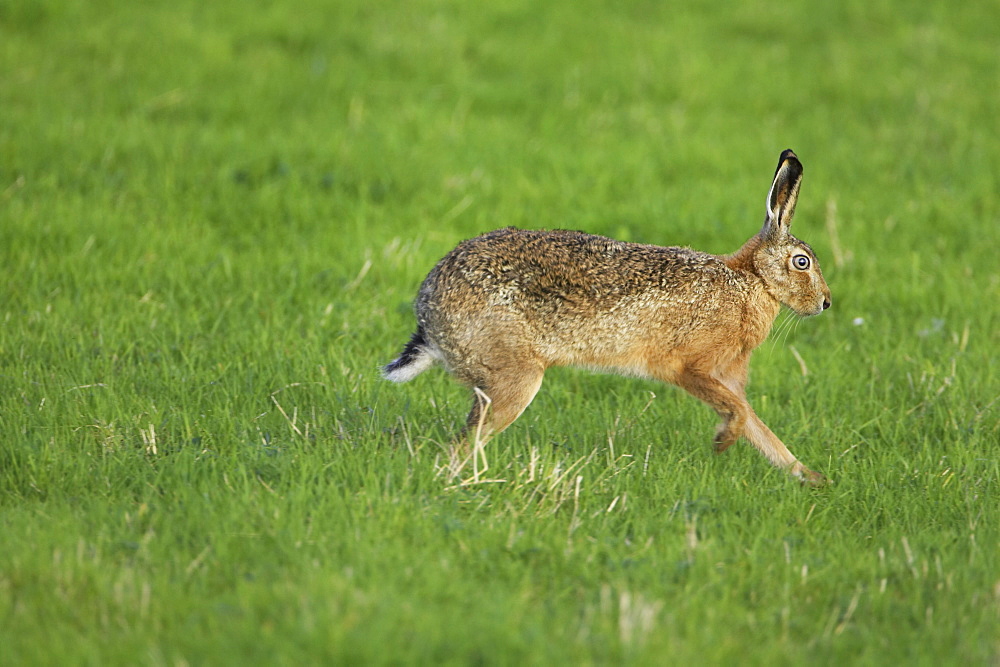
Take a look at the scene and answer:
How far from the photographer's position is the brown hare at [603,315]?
5219 millimetres

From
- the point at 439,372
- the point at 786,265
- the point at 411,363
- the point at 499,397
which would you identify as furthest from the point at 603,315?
the point at 439,372

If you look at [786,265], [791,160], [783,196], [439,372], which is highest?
[791,160]

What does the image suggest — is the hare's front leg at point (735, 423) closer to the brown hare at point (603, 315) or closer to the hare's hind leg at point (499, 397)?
the brown hare at point (603, 315)

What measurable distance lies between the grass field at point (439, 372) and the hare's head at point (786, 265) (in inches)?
22.4

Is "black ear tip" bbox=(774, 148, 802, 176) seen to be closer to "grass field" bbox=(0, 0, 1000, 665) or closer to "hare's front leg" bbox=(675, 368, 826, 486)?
"hare's front leg" bbox=(675, 368, 826, 486)

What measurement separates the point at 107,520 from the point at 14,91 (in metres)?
6.34

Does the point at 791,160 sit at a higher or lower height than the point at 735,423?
higher

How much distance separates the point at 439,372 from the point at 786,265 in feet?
6.47

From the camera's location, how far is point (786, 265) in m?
5.96

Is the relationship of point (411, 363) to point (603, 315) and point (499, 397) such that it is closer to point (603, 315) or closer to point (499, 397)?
point (499, 397)

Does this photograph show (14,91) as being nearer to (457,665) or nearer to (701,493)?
(701,493)

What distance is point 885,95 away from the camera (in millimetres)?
10859

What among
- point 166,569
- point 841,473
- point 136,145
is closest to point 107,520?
point 166,569

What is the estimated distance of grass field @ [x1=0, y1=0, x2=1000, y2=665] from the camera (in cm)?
390
